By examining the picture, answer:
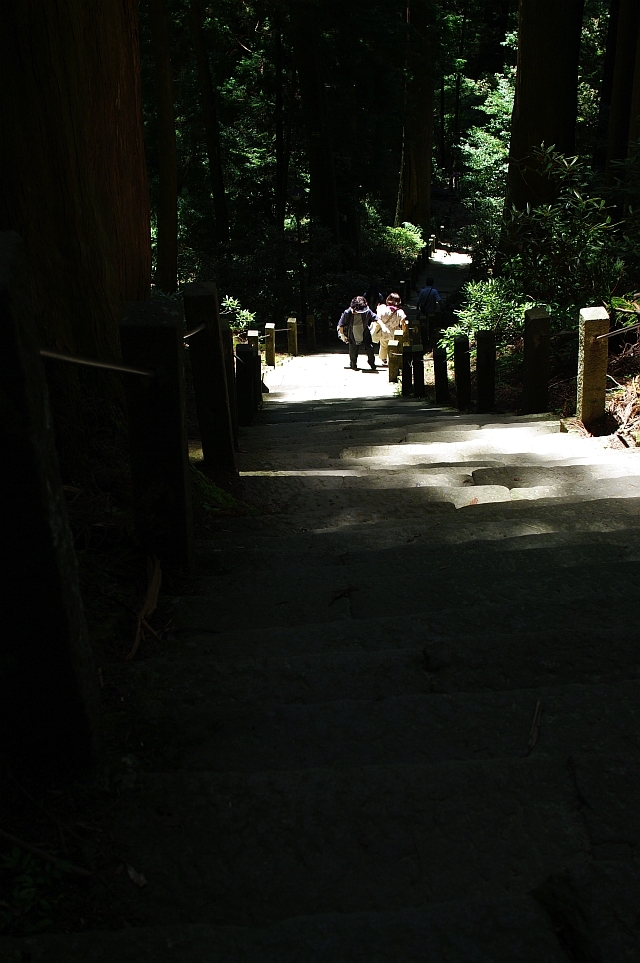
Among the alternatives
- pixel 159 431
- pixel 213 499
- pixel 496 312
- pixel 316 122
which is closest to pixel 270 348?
pixel 496 312

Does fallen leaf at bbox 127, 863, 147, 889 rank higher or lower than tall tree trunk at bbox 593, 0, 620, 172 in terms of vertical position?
lower

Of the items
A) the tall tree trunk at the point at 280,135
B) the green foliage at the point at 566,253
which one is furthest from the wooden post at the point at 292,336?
the green foliage at the point at 566,253

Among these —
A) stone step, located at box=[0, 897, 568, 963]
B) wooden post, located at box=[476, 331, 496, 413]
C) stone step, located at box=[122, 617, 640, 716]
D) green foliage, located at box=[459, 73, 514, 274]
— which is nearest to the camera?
stone step, located at box=[0, 897, 568, 963]

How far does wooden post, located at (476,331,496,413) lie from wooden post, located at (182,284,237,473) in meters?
4.58

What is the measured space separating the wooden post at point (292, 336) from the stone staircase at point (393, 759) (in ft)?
59.9

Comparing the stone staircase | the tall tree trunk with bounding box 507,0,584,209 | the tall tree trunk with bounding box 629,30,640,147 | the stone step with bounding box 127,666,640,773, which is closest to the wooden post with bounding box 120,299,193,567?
the stone staircase

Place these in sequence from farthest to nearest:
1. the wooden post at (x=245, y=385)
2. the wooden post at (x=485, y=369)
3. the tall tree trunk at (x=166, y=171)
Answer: the tall tree trunk at (x=166, y=171), the wooden post at (x=245, y=385), the wooden post at (x=485, y=369)

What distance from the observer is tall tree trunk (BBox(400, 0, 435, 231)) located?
102 ft

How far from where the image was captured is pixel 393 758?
2.32 m

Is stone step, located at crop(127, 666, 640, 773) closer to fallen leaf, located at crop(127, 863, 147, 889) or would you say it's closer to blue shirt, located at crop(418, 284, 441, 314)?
fallen leaf, located at crop(127, 863, 147, 889)

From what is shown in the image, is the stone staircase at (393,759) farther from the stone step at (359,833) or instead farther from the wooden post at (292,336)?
the wooden post at (292,336)

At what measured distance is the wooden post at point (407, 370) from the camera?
1406 cm

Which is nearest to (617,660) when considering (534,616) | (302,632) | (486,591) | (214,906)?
(534,616)

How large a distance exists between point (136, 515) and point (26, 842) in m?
1.74
